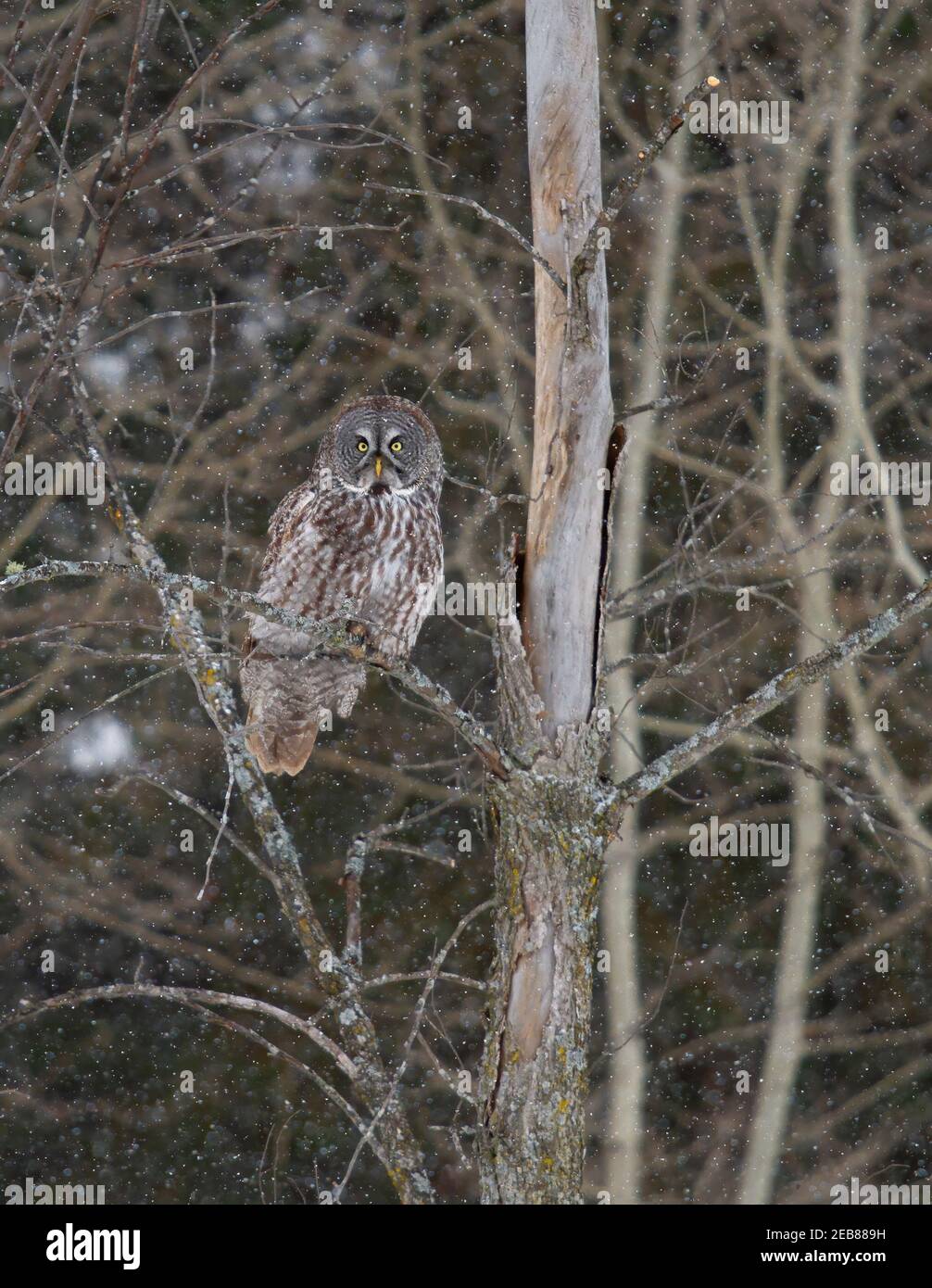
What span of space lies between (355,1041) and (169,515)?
4654mm

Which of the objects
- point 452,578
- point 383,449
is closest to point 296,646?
point 383,449

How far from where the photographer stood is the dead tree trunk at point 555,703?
3.40m

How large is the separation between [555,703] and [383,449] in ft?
4.82

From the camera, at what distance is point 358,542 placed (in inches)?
179

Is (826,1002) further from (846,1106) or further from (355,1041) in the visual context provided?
(355,1041)

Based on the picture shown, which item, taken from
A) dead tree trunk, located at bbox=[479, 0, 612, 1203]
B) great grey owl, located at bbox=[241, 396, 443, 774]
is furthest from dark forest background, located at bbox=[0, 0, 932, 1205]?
dead tree trunk, located at bbox=[479, 0, 612, 1203]

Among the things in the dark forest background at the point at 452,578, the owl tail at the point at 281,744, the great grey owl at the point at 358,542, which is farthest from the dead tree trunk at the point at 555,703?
the dark forest background at the point at 452,578

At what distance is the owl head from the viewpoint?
4598 mm

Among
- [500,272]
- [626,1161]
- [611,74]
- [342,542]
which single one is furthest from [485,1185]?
[611,74]

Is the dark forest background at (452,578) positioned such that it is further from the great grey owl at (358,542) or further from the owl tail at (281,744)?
the great grey owl at (358,542)

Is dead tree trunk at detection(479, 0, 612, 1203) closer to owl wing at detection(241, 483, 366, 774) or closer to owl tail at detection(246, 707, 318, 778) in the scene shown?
owl wing at detection(241, 483, 366, 774)

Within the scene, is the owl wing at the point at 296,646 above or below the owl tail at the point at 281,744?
above

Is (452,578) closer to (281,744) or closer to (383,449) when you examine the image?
(281,744)
